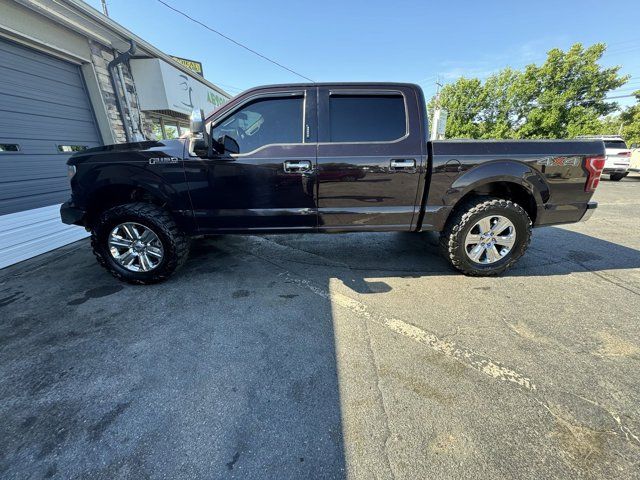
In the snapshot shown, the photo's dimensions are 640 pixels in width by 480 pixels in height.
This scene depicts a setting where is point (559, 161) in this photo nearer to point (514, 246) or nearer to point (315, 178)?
point (514, 246)

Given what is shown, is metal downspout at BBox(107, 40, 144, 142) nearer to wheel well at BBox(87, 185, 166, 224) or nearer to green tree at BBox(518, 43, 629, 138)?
wheel well at BBox(87, 185, 166, 224)

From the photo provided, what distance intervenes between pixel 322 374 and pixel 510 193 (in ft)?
9.79

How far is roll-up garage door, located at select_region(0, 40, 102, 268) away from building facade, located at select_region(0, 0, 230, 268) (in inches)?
0.6

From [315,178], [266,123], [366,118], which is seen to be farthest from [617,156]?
[266,123]

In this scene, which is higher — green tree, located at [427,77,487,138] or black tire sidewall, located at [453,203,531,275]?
green tree, located at [427,77,487,138]

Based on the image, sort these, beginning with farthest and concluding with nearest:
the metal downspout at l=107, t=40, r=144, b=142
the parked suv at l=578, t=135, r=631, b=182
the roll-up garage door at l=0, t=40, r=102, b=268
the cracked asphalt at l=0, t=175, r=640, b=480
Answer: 1. the parked suv at l=578, t=135, r=631, b=182
2. the metal downspout at l=107, t=40, r=144, b=142
3. the roll-up garage door at l=0, t=40, r=102, b=268
4. the cracked asphalt at l=0, t=175, r=640, b=480

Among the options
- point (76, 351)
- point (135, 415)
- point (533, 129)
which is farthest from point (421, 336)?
point (533, 129)

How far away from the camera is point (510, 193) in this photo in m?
3.25

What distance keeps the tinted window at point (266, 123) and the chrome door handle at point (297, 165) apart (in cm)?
23

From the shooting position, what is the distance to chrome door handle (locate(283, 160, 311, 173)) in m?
2.89

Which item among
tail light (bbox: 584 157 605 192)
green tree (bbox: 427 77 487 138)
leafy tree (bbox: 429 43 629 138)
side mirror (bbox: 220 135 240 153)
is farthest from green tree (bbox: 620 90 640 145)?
side mirror (bbox: 220 135 240 153)

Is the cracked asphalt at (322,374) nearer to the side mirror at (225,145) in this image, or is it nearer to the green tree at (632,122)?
the side mirror at (225,145)

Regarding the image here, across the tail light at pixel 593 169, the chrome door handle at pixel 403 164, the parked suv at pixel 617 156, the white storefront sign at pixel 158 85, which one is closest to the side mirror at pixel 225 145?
the chrome door handle at pixel 403 164

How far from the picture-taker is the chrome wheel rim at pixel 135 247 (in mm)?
3068
